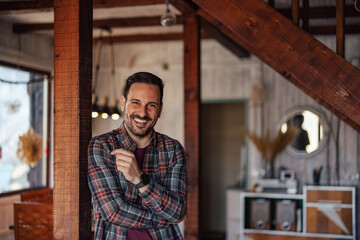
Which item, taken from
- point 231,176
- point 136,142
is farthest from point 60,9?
point 231,176

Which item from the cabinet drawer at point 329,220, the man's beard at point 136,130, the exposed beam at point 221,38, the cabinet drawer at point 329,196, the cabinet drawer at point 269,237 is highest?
the exposed beam at point 221,38

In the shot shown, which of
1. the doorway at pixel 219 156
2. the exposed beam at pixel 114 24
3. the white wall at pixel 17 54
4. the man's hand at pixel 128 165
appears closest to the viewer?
the man's hand at pixel 128 165

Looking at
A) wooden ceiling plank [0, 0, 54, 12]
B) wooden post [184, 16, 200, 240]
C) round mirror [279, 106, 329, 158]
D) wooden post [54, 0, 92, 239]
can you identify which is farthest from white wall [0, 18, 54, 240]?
wooden post [54, 0, 92, 239]

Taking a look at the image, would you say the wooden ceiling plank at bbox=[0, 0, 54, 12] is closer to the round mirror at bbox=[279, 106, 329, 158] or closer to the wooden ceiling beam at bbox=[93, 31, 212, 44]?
the wooden ceiling beam at bbox=[93, 31, 212, 44]

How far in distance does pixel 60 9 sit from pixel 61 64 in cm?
29

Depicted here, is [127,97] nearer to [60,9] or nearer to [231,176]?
[60,9]

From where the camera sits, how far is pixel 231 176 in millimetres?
8297

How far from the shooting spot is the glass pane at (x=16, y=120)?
6207 millimetres

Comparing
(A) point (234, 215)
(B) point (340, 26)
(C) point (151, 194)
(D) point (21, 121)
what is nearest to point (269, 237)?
(A) point (234, 215)

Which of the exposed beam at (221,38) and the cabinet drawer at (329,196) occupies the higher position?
the exposed beam at (221,38)

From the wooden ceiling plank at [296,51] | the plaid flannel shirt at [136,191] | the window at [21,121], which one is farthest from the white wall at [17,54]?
the plaid flannel shirt at [136,191]

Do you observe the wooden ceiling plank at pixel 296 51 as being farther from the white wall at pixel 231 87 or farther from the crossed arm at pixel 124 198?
the white wall at pixel 231 87

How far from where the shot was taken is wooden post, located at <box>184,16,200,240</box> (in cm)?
478

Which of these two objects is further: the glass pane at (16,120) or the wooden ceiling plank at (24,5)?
the glass pane at (16,120)
